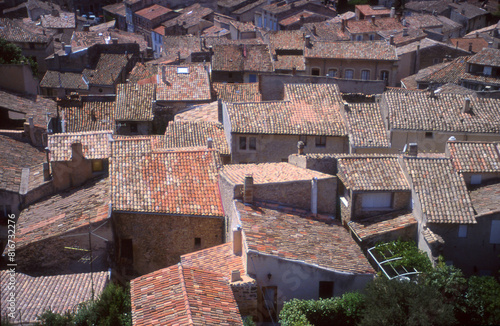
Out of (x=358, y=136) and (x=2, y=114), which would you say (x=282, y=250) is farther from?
(x=2, y=114)

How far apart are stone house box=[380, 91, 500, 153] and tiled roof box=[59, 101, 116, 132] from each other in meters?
19.8

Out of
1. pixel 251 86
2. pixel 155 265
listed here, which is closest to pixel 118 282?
pixel 155 265

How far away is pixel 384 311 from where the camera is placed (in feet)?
64.7

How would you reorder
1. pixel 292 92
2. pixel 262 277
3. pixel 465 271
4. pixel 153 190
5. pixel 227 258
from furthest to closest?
1. pixel 292 92
2. pixel 153 190
3. pixel 465 271
4. pixel 227 258
5. pixel 262 277

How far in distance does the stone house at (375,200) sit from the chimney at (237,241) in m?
5.31

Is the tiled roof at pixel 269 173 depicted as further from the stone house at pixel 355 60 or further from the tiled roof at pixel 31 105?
the stone house at pixel 355 60

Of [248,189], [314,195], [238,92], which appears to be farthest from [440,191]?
[238,92]

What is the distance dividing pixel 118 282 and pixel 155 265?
174 cm

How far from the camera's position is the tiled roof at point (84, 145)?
28.3 m

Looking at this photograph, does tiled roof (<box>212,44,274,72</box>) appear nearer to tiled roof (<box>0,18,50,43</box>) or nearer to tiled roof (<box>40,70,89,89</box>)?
tiled roof (<box>40,70,89,89</box>)

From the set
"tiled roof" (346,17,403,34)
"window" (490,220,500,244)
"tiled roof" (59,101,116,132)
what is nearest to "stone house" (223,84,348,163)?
"tiled roof" (59,101,116,132)

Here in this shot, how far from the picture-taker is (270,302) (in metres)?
21.8

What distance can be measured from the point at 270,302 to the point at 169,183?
7.99 metres

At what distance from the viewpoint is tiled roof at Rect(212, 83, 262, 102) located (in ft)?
146
